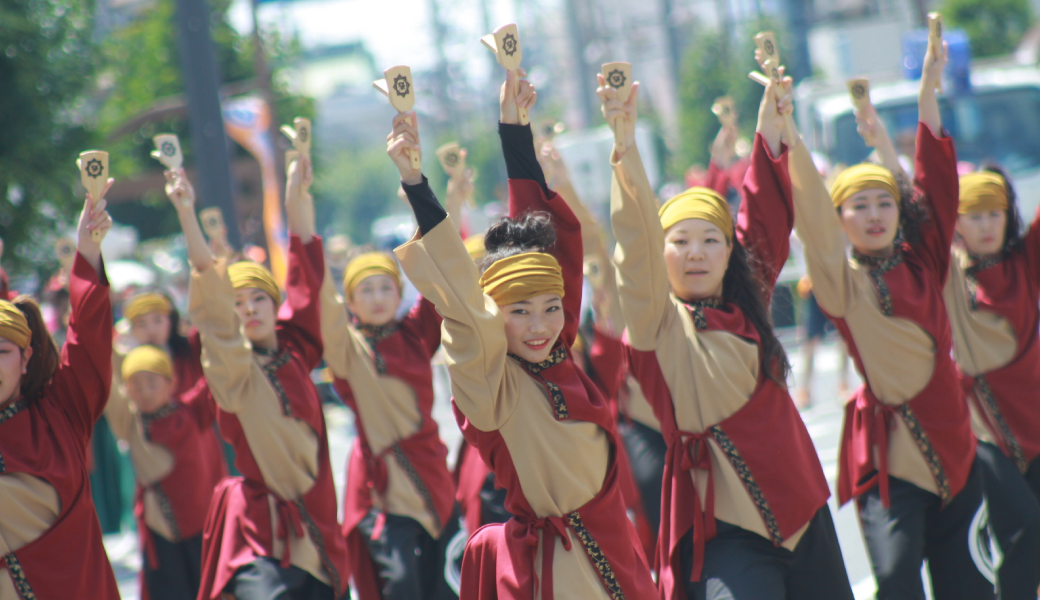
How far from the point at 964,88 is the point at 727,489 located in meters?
9.87

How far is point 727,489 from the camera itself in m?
3.02

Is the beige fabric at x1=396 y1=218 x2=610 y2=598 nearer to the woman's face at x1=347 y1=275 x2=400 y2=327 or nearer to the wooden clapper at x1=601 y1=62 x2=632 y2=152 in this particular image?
the wooden clapper at x1=601 y1=62 x2=632 y2=152

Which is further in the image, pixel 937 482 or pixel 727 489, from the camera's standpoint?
pixel 937 482

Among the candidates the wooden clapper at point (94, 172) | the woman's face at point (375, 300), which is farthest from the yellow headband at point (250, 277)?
the wooden clapper at point (94, 172)

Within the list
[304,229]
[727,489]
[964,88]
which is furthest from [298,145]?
[964,88]

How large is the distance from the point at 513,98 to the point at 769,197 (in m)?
1.00

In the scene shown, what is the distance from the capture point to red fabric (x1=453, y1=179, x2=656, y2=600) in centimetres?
267

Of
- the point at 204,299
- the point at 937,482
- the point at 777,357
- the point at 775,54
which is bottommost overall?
the point at 937,482

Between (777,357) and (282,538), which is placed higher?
(777,357)

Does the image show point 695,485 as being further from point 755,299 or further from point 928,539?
point 928,539

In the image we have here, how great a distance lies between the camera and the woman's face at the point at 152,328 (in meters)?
5.32

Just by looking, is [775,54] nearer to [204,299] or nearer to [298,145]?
[298,145]

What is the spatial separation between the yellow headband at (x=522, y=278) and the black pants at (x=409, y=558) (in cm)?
183

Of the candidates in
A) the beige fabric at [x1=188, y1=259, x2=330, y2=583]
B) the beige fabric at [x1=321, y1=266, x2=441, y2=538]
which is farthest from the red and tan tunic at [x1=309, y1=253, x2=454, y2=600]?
the beige fabric at [x1=188, y1=259, x2=330, y2=583]
